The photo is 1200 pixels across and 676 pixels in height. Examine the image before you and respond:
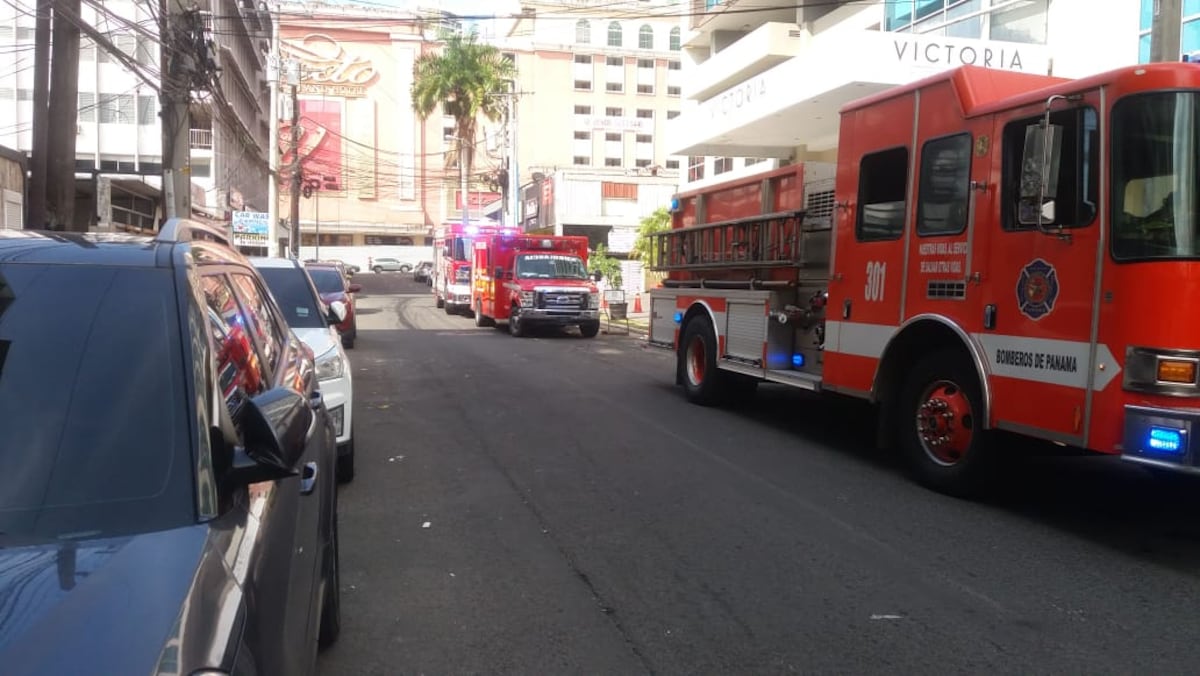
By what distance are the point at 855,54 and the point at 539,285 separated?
858cm

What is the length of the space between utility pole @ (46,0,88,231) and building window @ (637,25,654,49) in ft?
204

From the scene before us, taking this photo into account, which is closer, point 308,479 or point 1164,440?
point 308,479

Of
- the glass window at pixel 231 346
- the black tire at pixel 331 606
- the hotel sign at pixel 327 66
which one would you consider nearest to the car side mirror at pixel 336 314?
the black tire at pixel 331 606

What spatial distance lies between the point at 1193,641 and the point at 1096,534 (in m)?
1.75

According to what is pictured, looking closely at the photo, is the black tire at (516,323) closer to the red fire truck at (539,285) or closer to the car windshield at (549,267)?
the red fire truck at (539,285)

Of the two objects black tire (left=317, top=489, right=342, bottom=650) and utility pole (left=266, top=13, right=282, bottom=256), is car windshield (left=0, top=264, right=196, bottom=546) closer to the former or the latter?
black tire (left=317, top=489, right=342, bottom=650)

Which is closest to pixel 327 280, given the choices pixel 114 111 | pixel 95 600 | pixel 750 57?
pixel 750 57

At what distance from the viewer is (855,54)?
18.1m

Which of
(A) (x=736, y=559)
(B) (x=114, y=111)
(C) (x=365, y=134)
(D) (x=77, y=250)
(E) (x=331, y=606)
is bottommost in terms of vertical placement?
(A) (x=736, y=559)

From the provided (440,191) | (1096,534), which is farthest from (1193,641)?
(440,191)

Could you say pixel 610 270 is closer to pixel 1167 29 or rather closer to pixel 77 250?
pixel 1167 29

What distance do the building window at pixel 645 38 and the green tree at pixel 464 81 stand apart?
24.3 meters

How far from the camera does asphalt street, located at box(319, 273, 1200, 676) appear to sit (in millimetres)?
4109

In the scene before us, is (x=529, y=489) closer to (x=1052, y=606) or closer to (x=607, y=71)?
(x=1052, y=606)
